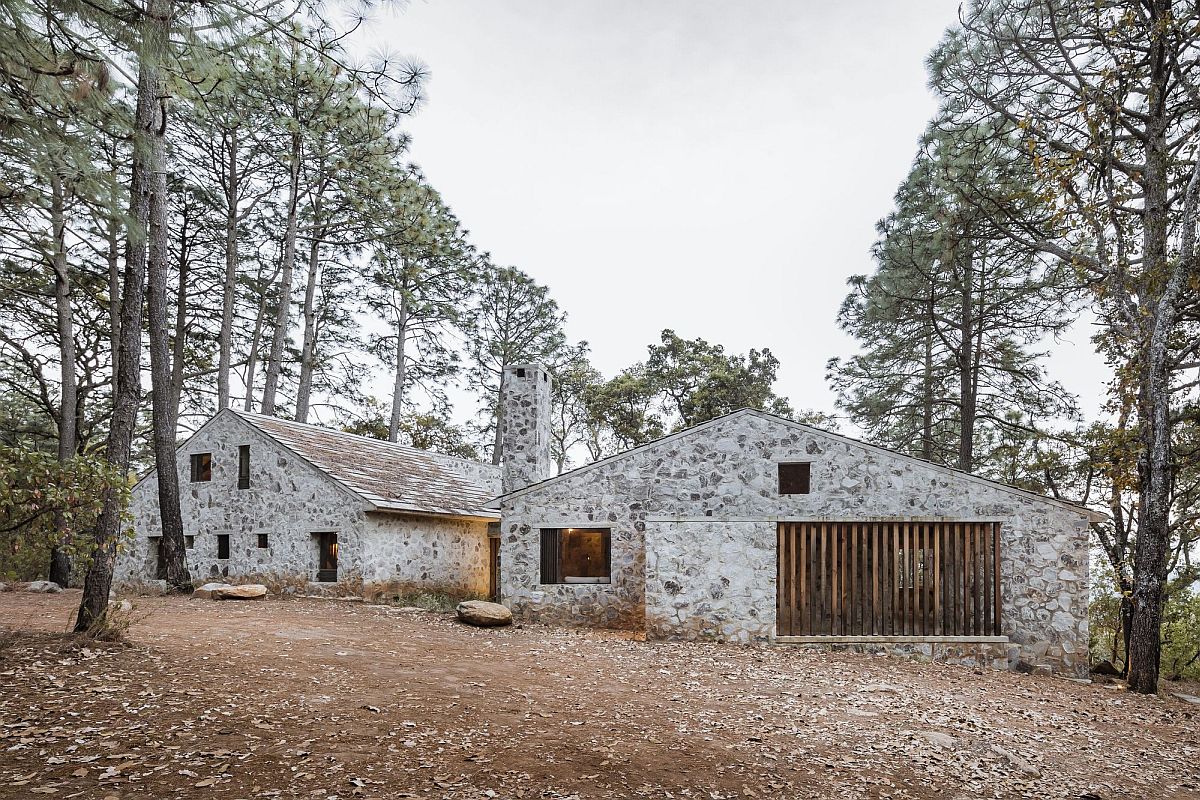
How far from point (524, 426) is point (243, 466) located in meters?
7.53

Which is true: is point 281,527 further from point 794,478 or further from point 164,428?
point 794,478

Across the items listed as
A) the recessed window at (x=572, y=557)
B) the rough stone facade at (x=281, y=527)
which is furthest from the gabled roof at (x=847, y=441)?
the rough stone facade at (x=281, y=527)

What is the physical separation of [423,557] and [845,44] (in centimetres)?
1810

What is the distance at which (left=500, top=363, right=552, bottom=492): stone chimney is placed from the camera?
49.0 feet

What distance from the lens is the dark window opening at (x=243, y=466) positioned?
55.3ft

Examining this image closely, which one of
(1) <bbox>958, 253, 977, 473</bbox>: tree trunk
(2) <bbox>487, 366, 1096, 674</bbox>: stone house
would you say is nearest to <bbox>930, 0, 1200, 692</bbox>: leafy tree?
(2) <bbox>487, 366, 1096, 674</bbox>: stone house

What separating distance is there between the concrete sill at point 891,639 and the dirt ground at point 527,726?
1.18m

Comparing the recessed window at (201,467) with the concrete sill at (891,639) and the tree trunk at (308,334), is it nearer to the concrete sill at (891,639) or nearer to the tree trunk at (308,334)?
the tree trunk at (308,334)

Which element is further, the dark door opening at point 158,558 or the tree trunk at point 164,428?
the dark door opening at point 158,558

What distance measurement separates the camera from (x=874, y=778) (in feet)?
17.2

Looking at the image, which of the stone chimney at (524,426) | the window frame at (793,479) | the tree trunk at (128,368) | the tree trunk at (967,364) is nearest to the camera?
the tree trunk at (128,368)

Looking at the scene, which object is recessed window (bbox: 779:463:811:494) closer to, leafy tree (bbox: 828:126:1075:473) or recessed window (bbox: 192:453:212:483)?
leafy tree (bbox: 828:126:1075:473)

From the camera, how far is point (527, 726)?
5984 mm

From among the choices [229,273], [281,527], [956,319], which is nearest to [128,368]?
[281,527]
